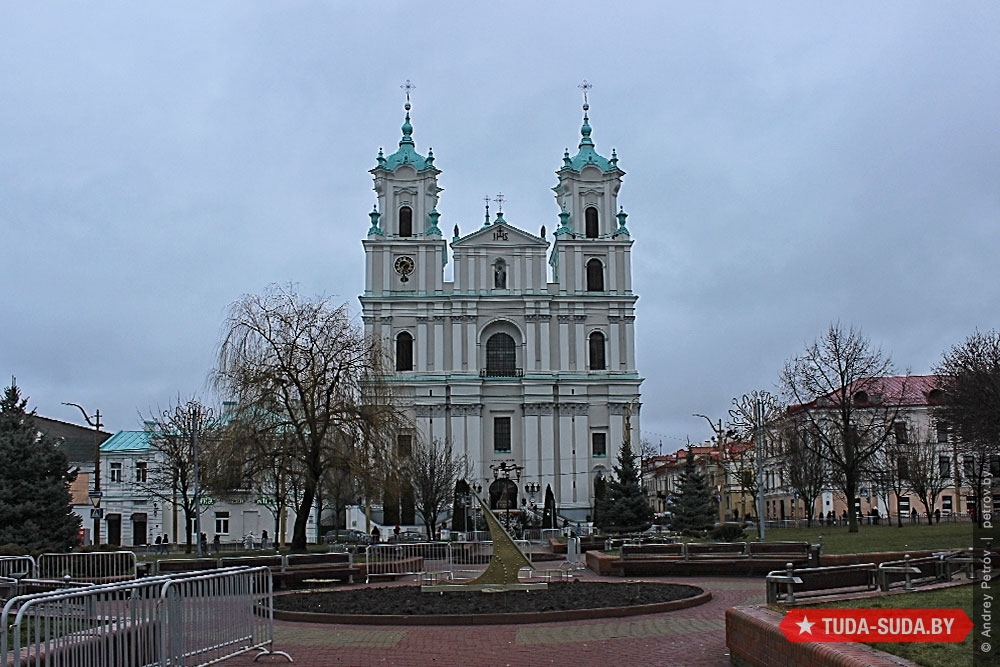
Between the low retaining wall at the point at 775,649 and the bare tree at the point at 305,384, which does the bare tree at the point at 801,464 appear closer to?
the bare tree at the point at 305,384

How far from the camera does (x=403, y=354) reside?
256 ft

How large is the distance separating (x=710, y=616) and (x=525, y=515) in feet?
164

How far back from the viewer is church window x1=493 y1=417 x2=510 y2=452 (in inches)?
3044

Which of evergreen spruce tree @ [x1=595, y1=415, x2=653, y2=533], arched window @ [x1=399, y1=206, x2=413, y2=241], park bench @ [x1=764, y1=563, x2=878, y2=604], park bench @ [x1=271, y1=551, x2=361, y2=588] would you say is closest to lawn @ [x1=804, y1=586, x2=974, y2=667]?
park bench @ [x1=764, y1=563, x2=878, y2=604]

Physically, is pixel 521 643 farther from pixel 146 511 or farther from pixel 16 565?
pixel 146 511

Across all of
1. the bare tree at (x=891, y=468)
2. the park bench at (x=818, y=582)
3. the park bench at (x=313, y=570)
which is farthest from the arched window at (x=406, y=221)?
the park bench at (x=818, y=582)

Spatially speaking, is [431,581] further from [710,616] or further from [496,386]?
[496,386]

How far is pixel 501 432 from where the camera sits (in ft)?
255

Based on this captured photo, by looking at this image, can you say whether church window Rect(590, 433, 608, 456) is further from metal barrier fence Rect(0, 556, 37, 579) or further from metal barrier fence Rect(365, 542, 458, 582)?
metal barrier fence Rect(0, 556, 37, 579)

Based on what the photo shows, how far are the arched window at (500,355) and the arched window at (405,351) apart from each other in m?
5.73

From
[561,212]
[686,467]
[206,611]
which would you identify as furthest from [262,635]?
[561,212]

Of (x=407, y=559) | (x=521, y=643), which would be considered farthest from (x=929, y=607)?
(x=407, y=559)
